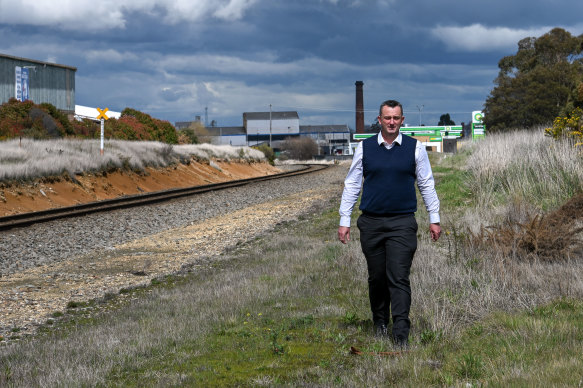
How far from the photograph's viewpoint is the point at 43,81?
6762 centimetres

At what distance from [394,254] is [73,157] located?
2294 centimetres

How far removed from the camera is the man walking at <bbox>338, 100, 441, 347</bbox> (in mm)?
5469

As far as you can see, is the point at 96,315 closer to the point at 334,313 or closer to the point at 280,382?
the point at 334,313

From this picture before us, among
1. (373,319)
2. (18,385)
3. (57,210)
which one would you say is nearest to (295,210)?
(57,210)

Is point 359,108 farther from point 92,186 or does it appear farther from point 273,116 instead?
point 92,186

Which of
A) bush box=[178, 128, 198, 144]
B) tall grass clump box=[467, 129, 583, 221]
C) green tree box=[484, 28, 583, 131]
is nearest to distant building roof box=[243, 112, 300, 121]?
bush box=[178, 128, 198, 144]

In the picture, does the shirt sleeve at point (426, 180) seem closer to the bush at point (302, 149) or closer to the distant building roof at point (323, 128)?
the bush at point (302, 149)

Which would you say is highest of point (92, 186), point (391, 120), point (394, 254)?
point (391, 120)

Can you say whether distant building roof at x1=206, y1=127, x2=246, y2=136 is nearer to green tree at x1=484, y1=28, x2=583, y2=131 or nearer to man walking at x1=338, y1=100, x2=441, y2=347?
green tree at x1=484, y1=28, x2=583, y2=131

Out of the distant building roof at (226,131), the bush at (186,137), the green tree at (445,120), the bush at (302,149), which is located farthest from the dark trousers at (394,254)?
the green tree at (445,120)

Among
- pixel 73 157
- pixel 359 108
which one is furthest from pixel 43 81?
pixel 359 108

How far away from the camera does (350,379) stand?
14.4 feet

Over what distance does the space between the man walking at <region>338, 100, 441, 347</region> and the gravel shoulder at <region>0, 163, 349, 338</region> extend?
4.03 metres

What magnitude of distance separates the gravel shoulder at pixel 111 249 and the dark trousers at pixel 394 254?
395cm
